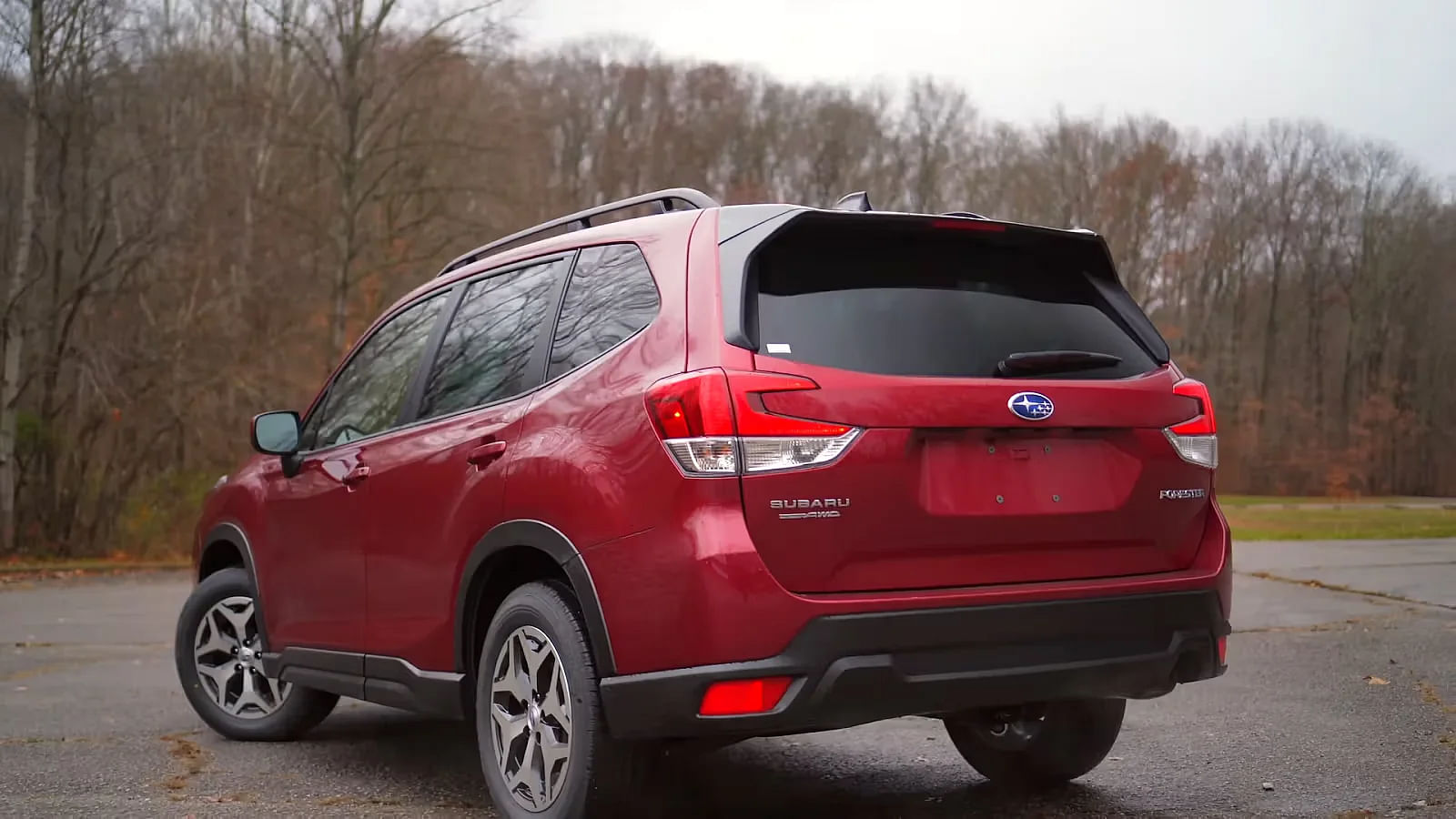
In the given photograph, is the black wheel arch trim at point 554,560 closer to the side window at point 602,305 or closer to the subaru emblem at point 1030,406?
the side window at point 602,305

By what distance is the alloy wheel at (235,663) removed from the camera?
620 cm

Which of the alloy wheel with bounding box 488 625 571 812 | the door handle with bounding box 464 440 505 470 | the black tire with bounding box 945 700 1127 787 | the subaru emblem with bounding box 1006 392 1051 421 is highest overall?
the subaru emblem with bounding box 1006 392 1051 421

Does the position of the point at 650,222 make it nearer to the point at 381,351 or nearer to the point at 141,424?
the point at 381,351

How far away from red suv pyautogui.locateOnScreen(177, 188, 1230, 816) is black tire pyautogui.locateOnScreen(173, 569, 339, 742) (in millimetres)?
1573

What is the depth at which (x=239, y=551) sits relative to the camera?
615 cm

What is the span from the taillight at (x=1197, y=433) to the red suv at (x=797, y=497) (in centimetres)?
1

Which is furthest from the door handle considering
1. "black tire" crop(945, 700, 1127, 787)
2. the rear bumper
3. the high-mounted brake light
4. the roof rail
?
"black tire" crop(945, 700, 1127, 787)

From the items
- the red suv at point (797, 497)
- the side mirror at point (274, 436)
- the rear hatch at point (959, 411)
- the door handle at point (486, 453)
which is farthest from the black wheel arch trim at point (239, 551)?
the rear hatch at point (959, 411)

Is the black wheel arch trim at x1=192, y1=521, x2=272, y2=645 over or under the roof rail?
under

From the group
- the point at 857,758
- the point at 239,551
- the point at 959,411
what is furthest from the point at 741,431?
the point at 239,551

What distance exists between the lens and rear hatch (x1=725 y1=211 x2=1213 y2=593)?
352 cm

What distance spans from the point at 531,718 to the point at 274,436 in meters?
2.31

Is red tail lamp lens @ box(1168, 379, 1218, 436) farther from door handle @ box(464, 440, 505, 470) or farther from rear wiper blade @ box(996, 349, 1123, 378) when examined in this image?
door handle @ box(464, 440, 505, 470)

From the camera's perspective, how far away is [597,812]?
379 cm
